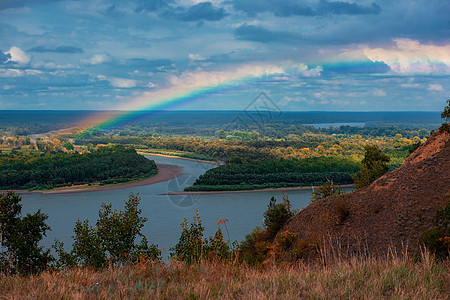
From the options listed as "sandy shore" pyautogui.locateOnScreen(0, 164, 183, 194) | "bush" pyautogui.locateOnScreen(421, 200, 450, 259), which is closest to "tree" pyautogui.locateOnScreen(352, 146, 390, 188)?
"bush" pyautogui.locateOnScreen(421, 200, 450, 259)

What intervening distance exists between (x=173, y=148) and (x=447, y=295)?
77.6 metres

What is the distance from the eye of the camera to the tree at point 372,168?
1557 cm

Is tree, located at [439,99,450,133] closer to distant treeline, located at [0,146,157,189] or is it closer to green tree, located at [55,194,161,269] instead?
green tree, located at [55,194,161,269]

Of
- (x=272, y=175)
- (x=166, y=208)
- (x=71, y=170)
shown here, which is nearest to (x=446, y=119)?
(x=166, y=208)

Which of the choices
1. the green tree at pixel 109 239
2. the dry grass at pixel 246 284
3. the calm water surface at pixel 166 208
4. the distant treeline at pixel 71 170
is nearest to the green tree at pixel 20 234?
the green tree at pixel 109 239

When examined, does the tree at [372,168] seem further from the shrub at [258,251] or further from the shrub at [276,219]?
the shrub at [258,251]

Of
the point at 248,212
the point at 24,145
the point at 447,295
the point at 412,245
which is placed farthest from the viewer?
the point at 24,145

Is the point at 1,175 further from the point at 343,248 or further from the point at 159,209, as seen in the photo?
→ the point at 343,248

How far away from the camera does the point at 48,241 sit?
23.8m

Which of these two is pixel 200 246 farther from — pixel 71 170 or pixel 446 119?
pixel 71 170

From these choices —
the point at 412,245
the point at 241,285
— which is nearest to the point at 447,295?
the point at 241,285

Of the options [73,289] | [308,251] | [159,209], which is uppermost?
[73,289]

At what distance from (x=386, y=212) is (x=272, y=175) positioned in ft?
125

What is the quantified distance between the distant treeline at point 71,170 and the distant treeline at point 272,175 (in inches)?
433
